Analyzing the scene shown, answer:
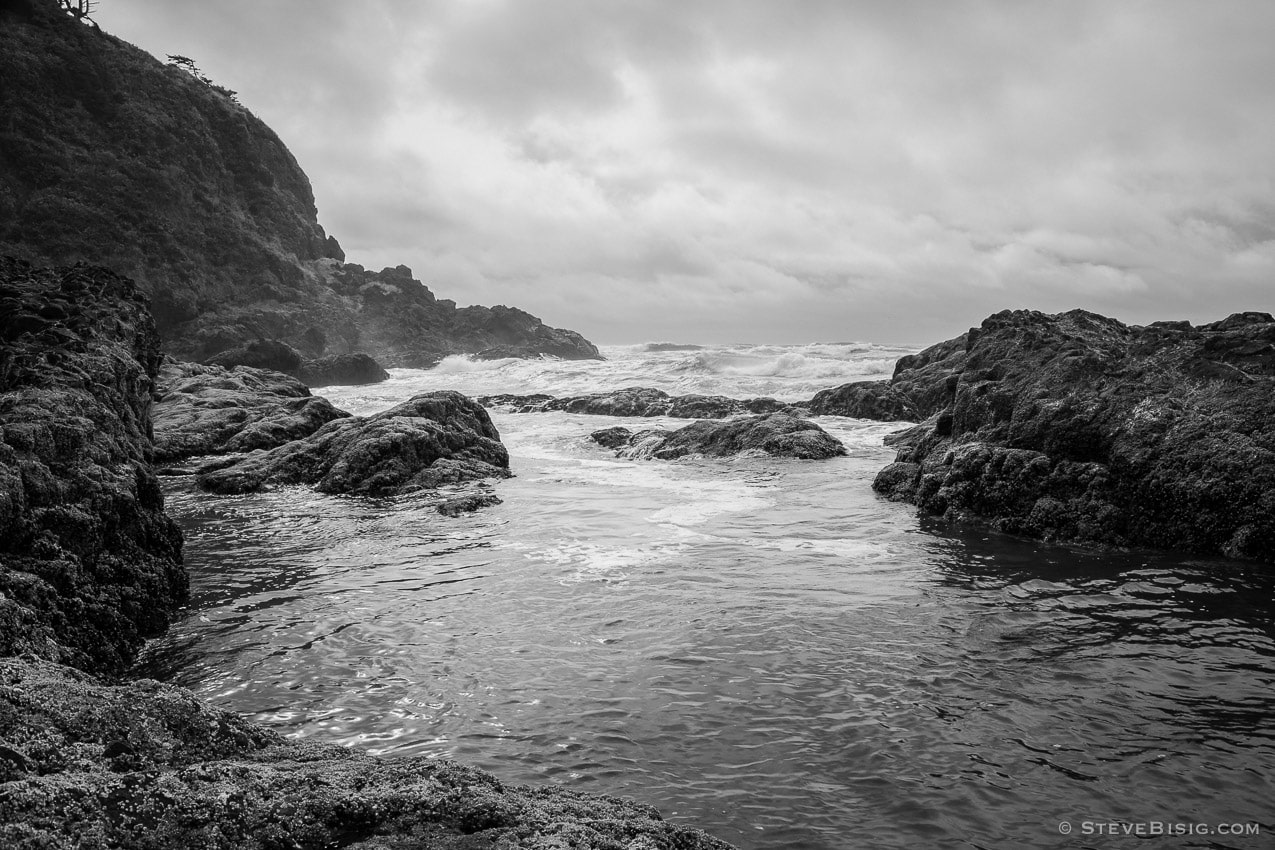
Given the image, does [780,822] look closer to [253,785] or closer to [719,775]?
[719,775]

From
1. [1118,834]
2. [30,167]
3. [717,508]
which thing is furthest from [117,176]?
[1118,834]

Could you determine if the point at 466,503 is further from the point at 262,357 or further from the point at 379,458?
the point at 262,357

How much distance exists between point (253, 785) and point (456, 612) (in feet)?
16.2

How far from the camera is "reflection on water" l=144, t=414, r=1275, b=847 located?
4.17m

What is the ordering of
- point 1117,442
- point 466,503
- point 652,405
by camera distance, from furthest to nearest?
1. point 652,405
2. point 466,503
3. point 1117,442

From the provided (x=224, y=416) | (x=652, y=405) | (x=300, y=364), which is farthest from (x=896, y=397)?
(x=300, y=364)

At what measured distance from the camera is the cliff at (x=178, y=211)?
190ft

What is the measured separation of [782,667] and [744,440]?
1532cm

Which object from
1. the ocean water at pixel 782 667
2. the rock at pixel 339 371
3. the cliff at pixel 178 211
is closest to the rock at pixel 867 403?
the ocean water at pixel 782 667

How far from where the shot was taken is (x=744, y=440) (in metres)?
21.1

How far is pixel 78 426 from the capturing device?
6.91m

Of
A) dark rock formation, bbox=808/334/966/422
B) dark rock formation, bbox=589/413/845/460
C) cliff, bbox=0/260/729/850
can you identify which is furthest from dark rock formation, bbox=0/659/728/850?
dark rock formation, bbox=808/334/966/422

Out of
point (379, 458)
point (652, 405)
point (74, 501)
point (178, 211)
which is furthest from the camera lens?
point (178, 211)

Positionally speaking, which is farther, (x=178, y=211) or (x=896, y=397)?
(x=178, y=211)
